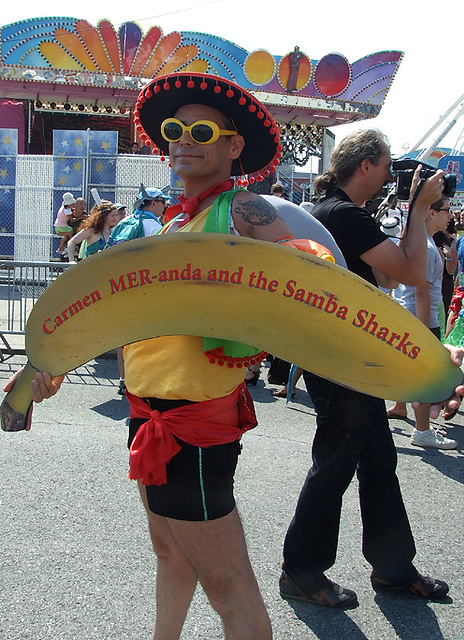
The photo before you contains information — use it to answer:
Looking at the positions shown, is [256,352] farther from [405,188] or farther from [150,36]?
[150,36]

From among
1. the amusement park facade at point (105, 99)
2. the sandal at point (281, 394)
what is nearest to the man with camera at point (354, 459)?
the sandal at point (281, 394)

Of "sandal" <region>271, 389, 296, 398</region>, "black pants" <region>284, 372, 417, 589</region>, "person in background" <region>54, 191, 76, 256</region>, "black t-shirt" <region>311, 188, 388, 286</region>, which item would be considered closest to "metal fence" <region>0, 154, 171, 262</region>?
"person in background" <region>54, 191, 76, 256</region>

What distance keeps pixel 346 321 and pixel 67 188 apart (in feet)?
40.8

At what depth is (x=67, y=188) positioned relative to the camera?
13.0 m

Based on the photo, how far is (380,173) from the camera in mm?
2797

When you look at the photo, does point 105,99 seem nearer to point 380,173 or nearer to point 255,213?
point 380,173

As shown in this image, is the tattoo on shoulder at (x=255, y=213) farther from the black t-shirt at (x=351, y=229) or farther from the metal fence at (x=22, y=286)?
the metal fence at (x=22, y=286)

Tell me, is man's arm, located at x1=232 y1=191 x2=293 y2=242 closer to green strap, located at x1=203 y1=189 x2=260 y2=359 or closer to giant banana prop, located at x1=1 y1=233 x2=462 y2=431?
green strap, located at x1=203 y1=189 x2=260 y2=359

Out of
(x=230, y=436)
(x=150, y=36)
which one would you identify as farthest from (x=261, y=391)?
(x=150, y=36)

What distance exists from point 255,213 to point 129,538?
2.11 metres

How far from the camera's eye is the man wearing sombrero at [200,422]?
1747 mm

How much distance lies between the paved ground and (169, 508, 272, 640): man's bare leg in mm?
793

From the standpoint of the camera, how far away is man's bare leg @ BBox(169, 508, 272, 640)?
68.8 inches

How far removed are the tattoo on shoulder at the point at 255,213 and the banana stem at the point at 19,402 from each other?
30.3 inches
